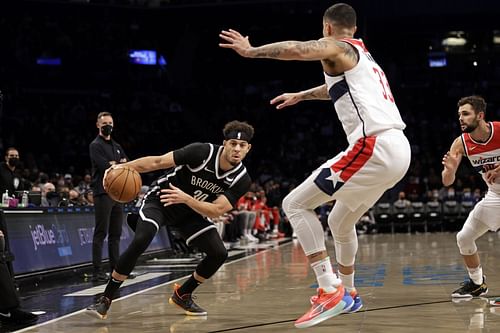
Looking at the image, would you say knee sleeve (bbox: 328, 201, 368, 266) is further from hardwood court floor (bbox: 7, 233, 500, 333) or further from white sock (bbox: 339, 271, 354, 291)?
hardwood court floor (bbox: 7, 233, 500, 333)

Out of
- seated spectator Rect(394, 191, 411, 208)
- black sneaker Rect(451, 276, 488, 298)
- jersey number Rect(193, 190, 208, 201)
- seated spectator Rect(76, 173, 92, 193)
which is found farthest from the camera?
seated spectator Rect(394, 191, 411, 208)

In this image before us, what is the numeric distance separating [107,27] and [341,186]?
27064mm

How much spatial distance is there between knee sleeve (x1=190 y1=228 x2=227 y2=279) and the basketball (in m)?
0.93

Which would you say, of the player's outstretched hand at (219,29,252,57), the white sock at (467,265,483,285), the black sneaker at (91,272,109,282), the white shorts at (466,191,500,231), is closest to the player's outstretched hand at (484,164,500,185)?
the white shorts at (466,191,500,231)

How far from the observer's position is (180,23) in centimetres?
3111

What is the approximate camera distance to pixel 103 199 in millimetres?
9398

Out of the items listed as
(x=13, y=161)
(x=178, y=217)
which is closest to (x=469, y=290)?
(x=178, y=217)

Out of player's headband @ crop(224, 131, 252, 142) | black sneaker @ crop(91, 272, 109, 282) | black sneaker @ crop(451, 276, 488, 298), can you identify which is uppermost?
player's headband @ crop(224, 131, 252, 142)

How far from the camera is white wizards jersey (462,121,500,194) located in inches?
282

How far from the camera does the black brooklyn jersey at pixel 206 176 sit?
641 centimetres

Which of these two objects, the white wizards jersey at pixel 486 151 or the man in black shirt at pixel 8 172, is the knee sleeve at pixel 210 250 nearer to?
the white wizards jersey at pixel 486 151

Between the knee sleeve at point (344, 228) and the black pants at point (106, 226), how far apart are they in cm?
406

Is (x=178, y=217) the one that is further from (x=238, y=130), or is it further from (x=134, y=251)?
(x=238, y=130)

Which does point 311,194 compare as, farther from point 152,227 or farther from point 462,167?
point 462,167
